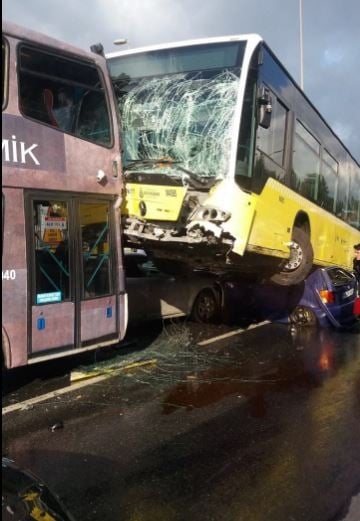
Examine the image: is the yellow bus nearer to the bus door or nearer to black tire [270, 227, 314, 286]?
black tire [270, 227, 314, 286]

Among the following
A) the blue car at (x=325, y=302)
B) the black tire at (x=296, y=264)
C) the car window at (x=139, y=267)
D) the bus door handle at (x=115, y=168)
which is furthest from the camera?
the blue car at (x=325, y=302)

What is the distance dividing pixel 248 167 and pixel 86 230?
6.97ft

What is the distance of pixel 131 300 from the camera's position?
9281mm

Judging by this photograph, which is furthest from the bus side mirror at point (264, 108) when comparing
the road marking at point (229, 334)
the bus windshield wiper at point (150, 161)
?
the road marking at point (229, 334)

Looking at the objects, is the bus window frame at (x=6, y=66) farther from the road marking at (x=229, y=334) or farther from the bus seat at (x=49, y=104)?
the road marking at (x=229, y=334)

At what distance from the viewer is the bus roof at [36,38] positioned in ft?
18.8

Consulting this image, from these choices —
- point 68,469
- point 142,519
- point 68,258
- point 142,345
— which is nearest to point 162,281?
point 142,345

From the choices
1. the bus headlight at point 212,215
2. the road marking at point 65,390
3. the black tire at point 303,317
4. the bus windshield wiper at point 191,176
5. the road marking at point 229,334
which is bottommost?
the road marking at point 65,390

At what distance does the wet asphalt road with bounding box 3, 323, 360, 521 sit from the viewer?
3750mm

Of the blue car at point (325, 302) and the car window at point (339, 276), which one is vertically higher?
the car window at point (339, 276)

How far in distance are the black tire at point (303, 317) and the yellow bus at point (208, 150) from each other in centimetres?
312

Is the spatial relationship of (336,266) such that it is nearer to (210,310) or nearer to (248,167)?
(210,310)

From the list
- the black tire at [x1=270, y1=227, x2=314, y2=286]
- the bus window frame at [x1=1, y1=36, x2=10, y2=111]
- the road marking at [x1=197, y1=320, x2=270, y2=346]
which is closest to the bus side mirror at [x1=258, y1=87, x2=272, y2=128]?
the black tire at [x1=270, y1=227, x2=314, y2=286]

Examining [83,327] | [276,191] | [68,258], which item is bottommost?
[83,327]
